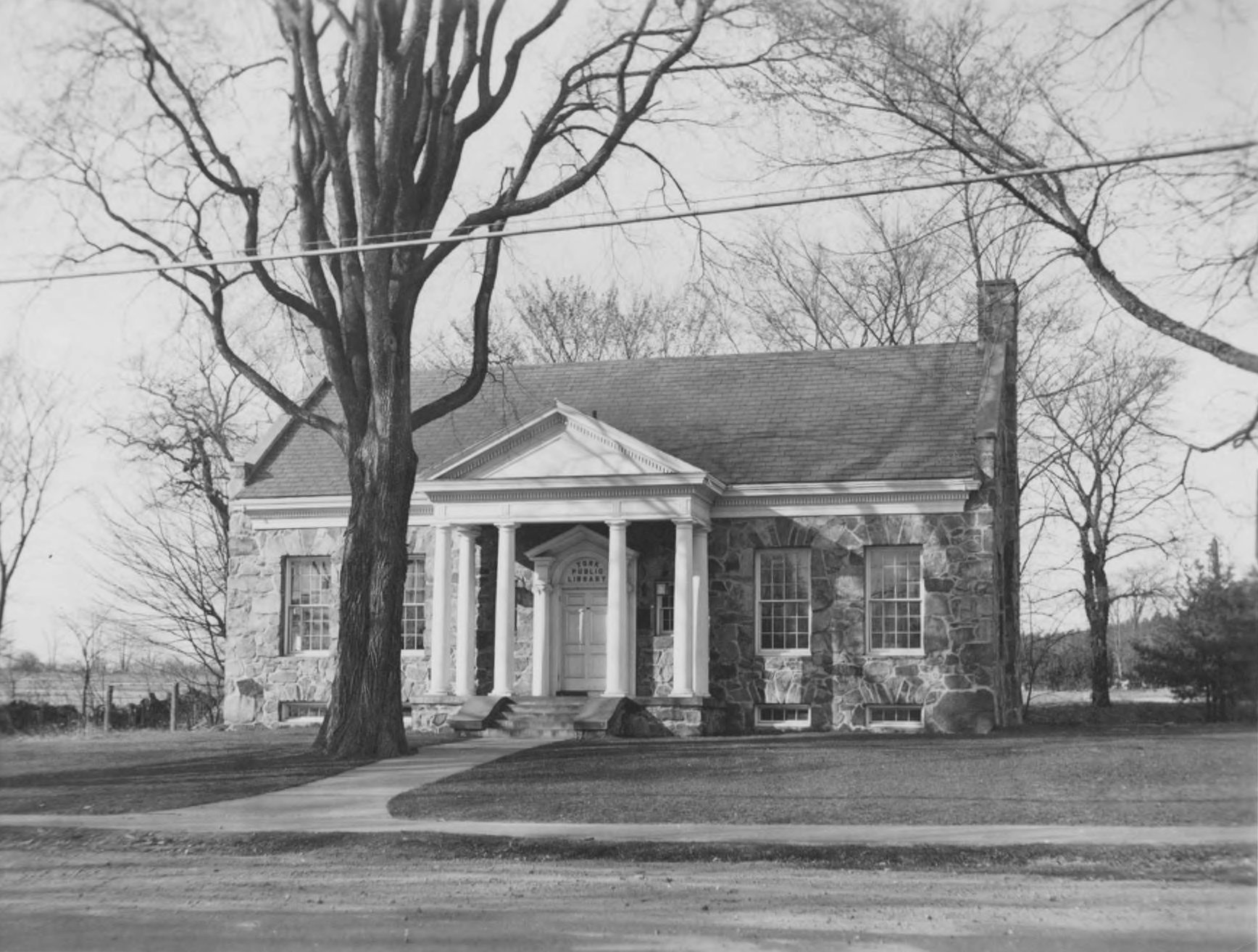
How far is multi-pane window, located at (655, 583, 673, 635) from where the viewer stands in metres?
23.2

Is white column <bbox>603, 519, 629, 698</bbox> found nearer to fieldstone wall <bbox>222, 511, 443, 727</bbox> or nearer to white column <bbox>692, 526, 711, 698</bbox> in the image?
white column <bbox>692, 526, 711, 698</bbox>

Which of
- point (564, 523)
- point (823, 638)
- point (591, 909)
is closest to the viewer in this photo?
point (591, 909)

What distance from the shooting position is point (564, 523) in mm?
23219

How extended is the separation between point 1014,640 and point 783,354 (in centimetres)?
642

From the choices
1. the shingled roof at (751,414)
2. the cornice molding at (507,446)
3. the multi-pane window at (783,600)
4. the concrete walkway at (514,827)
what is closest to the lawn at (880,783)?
the concrete walkway at (514,827)

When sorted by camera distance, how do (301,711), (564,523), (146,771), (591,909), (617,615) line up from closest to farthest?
1. (591,909)
2. (146,771)
3. (617,615)
4. (564,523)
5. (301,711)

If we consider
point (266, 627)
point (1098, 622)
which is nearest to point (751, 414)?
point (266, 627)

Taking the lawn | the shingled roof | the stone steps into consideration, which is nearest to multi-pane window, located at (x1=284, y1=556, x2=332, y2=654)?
the shingled roof

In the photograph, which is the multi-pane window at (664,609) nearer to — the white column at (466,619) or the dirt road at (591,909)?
the white column at (466,619)

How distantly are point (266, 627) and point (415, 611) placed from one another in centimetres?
272

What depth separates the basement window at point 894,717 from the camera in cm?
2208

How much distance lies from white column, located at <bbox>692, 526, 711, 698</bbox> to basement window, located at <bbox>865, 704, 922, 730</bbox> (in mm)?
2569

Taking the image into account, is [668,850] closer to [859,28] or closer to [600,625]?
[859,28]

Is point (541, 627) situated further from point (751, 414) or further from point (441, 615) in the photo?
point (751, 414)
